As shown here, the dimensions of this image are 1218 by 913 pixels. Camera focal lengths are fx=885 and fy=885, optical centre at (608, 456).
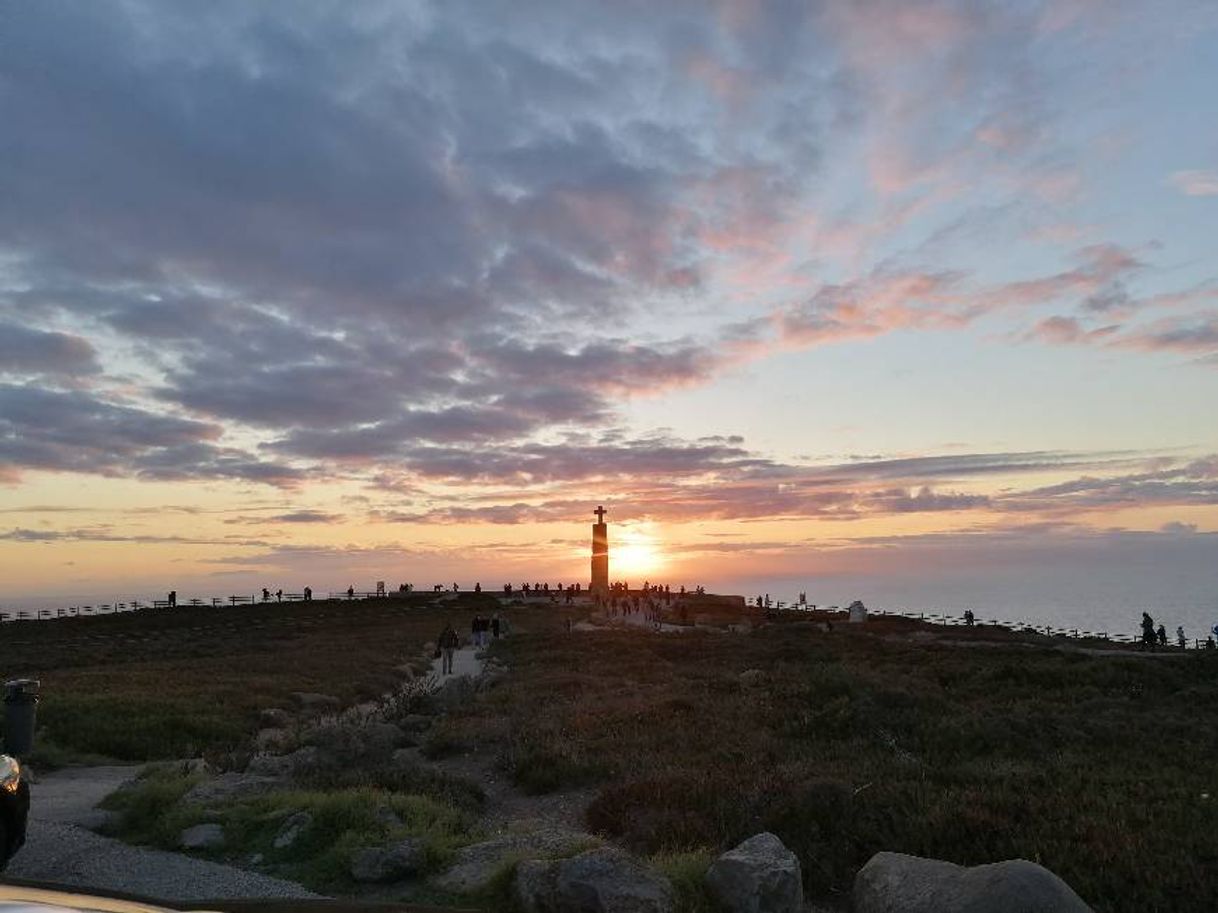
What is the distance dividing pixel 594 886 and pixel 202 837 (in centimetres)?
536

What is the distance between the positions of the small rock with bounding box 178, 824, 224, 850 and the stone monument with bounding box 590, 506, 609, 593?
68717 millimetres

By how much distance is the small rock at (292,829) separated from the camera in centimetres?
989

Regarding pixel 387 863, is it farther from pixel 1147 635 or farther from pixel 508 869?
pixel 1147 635

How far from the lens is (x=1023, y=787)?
38.1ft

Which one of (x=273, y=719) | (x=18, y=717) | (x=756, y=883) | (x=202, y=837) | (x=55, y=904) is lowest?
(x=273, y=719)

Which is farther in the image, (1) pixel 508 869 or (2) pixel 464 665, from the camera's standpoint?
(2) pixel 464 665

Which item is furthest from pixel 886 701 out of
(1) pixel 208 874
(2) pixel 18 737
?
(2) pixel 18 737

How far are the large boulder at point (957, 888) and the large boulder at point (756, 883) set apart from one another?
0.75m

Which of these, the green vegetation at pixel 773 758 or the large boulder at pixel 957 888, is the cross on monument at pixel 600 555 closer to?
the green vegetation at pixel 773 758

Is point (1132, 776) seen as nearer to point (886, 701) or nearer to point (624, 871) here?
point (886, 701)

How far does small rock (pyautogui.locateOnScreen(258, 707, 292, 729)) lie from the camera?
21.1 meters

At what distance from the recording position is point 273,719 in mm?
21422

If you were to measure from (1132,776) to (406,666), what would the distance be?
2833 centimetres

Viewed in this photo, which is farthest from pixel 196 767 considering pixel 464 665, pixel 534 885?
pixel 464 665
